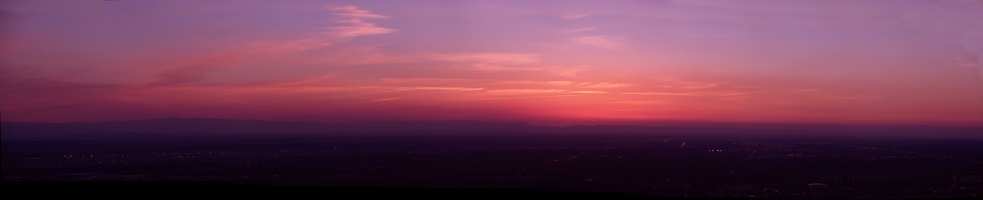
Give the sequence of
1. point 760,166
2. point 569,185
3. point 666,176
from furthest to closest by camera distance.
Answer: point 760,166, point 666,176, point 569,185

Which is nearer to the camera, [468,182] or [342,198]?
[342,198]

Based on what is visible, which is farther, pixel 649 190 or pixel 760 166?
pixel 760 166

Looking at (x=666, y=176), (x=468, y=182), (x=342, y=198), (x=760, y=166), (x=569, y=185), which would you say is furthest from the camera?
(x=760, y=166)

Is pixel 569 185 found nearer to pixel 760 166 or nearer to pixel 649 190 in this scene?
pixel 649 190

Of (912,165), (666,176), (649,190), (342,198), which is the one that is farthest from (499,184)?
(912,165)

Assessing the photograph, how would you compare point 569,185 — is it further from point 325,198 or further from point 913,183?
point 325,198

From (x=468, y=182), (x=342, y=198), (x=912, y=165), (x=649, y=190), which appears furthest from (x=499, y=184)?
(x=912, y=165)

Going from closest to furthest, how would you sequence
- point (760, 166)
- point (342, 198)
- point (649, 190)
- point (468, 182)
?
point (342, 198), point (649, 190), point (468, 182), point (760, 166)

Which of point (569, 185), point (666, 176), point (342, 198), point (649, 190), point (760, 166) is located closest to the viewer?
point (342, 198)
